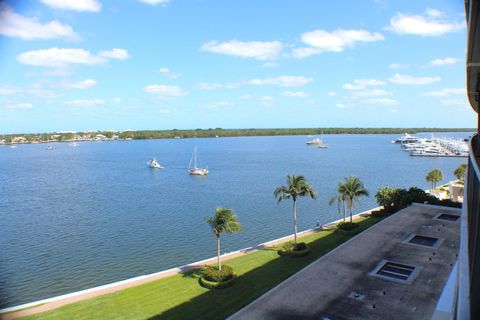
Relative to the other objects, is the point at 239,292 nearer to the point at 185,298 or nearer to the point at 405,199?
the point at 185,298

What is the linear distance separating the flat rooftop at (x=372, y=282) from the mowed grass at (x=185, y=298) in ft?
11.0

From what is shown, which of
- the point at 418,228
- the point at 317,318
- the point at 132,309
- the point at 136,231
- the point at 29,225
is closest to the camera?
the point at 317,318

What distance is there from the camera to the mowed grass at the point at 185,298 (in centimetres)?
1947

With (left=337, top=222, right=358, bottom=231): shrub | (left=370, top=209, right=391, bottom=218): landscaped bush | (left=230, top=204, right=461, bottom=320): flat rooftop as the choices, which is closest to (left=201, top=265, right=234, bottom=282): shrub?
(left=230, top=204, right=461, bottom=320): flat rooftop

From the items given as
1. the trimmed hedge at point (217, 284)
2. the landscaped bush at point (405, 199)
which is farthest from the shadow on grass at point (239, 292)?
the landscaped bush at point (405, 199)

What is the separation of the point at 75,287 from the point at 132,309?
8586 millimetres

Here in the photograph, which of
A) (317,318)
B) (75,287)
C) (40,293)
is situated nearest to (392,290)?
(317,318)

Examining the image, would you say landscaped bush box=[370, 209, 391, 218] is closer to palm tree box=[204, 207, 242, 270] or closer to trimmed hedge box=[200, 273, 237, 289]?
palm tree box=[204, 207, 242, 270]

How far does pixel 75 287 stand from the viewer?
26.2m

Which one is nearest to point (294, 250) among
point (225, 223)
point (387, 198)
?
point (225, 223)

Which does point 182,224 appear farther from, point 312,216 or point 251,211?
point 312,216

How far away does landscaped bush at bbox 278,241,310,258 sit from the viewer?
2725 cm

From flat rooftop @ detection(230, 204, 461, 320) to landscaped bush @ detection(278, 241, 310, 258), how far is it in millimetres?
4214

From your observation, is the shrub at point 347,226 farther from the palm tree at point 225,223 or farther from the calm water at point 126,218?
the palm tree at point 225,223
